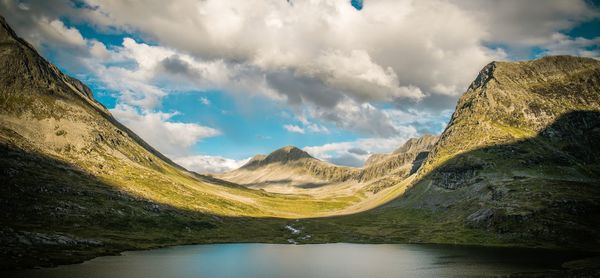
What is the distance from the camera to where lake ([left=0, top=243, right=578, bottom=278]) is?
90.6 meters

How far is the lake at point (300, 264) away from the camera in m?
90.6

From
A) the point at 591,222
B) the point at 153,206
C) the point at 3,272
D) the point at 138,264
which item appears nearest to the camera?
the point at 3,272

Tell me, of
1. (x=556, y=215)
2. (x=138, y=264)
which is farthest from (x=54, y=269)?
(x=556, y=215)

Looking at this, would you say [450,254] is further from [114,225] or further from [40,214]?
[40,214]

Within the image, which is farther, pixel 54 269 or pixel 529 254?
pixel 529 254

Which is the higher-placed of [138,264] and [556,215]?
[556,215]

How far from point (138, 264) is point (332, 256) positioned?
6642cm

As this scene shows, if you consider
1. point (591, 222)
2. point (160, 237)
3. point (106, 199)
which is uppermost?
point (591, 222)

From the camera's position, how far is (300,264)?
114 metres

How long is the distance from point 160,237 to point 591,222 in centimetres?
19233

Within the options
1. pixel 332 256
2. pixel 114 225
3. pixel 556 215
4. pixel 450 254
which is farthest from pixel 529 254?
pixel 114 225

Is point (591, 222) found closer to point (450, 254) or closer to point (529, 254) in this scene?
point (529, 254)

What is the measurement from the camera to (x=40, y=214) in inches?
5394

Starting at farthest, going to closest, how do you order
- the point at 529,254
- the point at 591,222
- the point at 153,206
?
the point at 153,206 → the point at 591,222 → the point at 529,254
